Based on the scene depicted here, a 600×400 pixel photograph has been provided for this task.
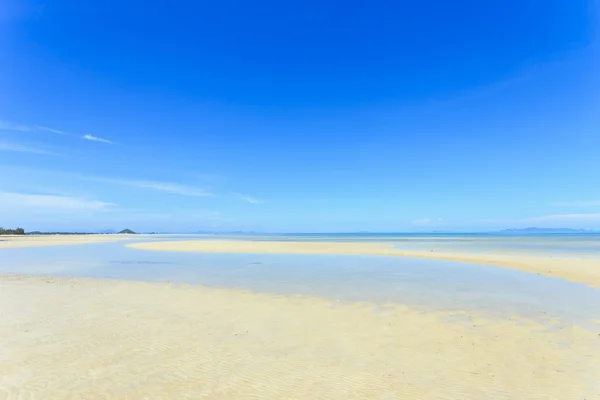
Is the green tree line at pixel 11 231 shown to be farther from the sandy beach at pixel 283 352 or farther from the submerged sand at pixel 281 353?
the submerged sand at pixel 281 353

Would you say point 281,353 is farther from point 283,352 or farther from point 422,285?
point 422,285

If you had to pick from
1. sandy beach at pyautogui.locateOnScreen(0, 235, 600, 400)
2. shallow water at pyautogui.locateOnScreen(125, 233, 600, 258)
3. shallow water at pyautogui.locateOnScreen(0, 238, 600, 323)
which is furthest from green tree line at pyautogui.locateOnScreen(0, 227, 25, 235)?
sandy beach at pyautogui.locateOnScreen(0, 235, 600, 400)

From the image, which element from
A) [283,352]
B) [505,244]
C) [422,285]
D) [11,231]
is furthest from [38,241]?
[505,244]

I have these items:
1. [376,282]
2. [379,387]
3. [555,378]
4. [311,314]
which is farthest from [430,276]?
[379,387]

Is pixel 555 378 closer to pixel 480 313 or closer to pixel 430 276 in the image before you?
pixel 480 313

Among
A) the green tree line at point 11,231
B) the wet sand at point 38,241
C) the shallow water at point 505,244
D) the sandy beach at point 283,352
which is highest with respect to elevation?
the green tree line at point 11,231

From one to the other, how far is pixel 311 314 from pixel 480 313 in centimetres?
636

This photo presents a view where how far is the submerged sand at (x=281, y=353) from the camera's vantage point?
657 cm

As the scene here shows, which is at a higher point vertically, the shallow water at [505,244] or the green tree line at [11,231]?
the green tree line at [11,231]

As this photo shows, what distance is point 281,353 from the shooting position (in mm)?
8430

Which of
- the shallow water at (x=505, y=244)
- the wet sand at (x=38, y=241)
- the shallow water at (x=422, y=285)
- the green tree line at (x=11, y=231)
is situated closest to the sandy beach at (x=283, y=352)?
the shallow water at (x=422, y=285)

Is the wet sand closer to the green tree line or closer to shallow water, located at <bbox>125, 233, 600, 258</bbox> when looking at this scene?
shallow water, located at <bbox>125, 233, 600, 258</bbox>

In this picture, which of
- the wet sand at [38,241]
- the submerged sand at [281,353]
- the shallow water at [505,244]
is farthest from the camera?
the wet sand at [38,241]

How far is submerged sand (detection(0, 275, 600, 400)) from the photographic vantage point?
6570 millimetres
